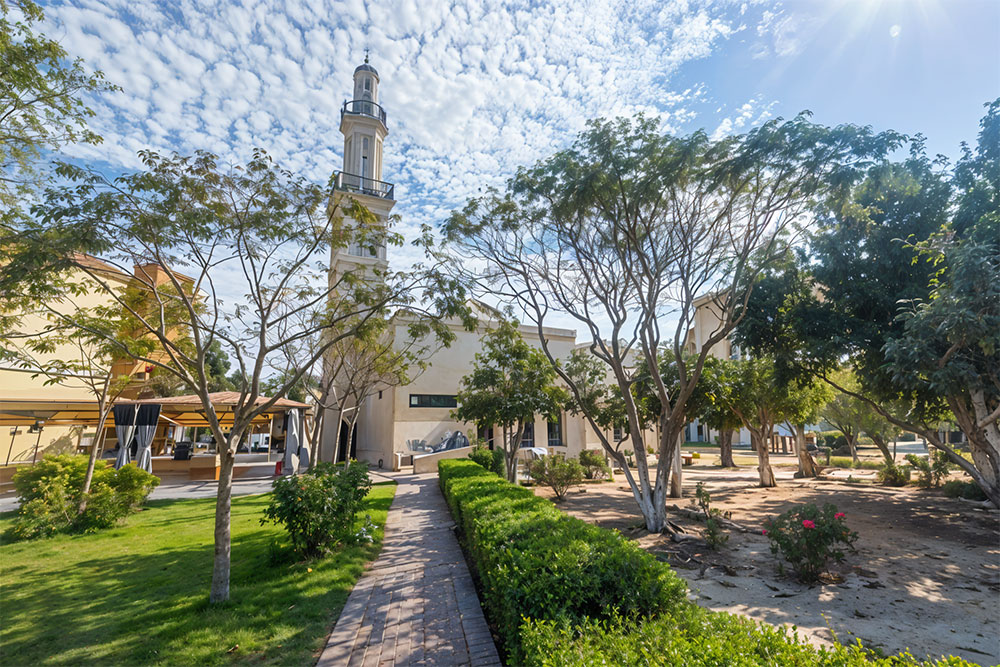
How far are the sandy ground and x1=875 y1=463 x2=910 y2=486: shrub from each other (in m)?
4.32

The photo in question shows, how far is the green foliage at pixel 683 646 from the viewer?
239cm

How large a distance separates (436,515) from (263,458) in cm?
2293

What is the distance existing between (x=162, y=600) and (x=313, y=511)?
1947 millimetres

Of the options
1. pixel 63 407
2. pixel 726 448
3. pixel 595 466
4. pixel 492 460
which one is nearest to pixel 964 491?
pixel 595 466

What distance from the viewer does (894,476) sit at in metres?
17.5

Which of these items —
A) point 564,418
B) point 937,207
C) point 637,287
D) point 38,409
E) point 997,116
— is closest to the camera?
point 637,287

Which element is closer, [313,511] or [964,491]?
[313,511]

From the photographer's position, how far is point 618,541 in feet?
14.7

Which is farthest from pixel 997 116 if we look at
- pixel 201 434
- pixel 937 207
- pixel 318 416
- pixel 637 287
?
pixel 201 434

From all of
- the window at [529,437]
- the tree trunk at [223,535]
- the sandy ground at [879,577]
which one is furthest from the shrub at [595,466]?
the tree trunk at [223,535]

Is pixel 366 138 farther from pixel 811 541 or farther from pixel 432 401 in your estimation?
pixel 811 541

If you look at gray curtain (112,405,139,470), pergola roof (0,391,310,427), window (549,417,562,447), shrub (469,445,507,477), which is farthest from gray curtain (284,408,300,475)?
window (549,417,562,447)

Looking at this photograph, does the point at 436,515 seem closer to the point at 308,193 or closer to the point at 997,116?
the point at 308,193

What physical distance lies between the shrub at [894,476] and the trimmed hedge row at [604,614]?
18.6 meters
